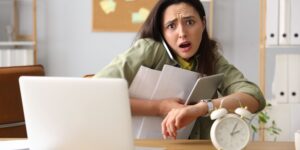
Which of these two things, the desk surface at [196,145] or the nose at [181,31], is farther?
the nose at [181,31]

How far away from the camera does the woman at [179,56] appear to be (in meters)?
1.58

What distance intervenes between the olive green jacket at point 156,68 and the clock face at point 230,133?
14.9 inches

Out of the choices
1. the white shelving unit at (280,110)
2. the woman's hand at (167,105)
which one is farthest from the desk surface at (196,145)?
the white shelving unit at (280,110)

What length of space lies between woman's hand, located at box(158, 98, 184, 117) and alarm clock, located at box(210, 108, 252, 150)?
27 cm

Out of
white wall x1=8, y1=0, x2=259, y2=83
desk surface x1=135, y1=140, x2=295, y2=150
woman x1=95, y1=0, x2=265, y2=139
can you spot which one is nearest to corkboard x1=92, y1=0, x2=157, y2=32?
white wall x1=8, y1=0, x2=259, y2=83

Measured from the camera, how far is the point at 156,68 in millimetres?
1715

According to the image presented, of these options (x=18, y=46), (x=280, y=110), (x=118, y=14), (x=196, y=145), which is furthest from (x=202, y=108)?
(x=18, y=46)

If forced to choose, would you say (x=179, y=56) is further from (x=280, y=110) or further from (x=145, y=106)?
(x=280, y=110)

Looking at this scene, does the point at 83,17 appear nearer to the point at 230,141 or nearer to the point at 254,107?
the point at 254,107

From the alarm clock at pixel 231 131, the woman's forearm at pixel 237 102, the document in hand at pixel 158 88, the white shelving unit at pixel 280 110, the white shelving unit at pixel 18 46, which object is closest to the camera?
the alarm clock at pixel 231 131

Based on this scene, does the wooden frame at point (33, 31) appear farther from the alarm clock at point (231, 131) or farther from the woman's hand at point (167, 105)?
the alarm clock at point (231, 131)

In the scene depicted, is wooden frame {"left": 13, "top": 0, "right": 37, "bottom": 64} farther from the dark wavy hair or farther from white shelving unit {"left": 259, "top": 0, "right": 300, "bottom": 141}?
the dark wavy hair

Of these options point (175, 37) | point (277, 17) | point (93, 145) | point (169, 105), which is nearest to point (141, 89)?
point (169, 105)

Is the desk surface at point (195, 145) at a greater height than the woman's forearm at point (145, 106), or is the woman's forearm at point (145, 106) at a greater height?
the woman's forearm at point (145, 106)
